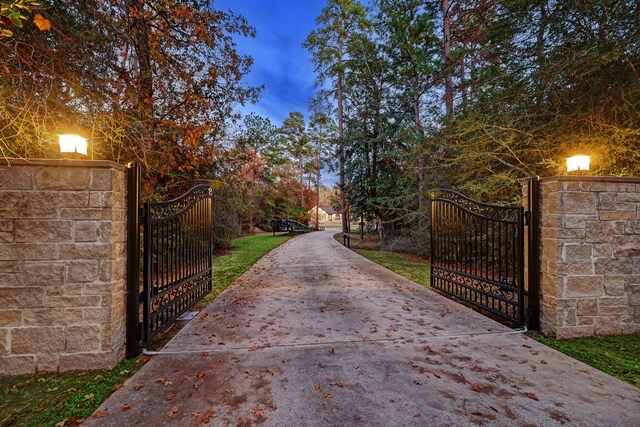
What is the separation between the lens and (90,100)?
14.3 feet

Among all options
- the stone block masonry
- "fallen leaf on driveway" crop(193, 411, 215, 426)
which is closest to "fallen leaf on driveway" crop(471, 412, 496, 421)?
"fallen leaf on driveway" crop(193, 411, 215, 426)

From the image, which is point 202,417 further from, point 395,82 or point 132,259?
point 395,82

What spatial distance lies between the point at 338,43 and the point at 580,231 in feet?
54.5

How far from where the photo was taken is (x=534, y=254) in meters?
3.14

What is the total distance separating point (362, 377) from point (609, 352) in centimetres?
247

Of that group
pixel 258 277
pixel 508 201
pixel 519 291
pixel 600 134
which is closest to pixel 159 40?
pixel 258 277

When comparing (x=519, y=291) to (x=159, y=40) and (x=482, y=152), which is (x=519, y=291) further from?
(x=159, y=40)

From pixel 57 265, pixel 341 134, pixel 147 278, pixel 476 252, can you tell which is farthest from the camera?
pixel 341 134

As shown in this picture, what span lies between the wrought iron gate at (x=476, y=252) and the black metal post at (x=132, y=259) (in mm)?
3952

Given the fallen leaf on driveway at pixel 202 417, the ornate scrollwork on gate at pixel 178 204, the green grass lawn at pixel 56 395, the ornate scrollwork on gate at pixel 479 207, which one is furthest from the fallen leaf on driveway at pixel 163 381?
the ornate scrollwork on gate at pixel 479 207

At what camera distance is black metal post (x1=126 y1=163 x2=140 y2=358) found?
265 centimetres

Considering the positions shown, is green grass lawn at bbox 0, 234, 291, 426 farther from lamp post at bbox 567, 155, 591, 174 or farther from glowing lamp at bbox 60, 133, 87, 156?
lamp post at bbox 567, 155, 591, 174

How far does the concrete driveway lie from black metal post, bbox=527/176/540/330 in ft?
1.26

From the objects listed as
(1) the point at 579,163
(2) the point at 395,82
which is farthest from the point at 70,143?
(2) the point at 395,82
